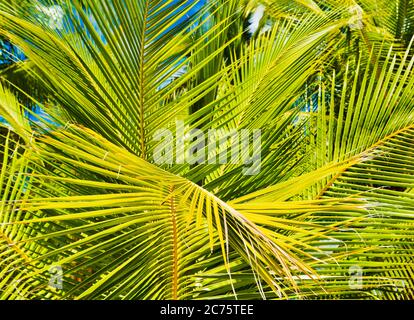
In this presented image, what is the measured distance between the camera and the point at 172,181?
3.94 ft

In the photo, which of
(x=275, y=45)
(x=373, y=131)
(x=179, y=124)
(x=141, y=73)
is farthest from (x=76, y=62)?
(x=373, y=131)

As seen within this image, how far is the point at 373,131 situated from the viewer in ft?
6.68

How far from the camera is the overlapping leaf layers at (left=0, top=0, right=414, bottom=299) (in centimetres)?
119

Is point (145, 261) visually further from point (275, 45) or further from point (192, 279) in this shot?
point (275, 45)

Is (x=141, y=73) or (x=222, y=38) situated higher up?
(x=222, y=38)

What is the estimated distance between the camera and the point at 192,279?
60.8 inches

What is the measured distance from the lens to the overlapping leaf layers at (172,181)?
1.19m

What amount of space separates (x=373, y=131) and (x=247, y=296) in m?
0.89
